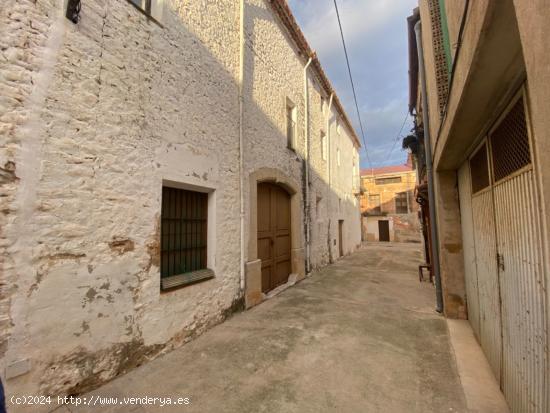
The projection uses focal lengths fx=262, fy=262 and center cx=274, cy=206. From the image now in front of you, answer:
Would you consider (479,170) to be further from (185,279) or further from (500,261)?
(185,279)

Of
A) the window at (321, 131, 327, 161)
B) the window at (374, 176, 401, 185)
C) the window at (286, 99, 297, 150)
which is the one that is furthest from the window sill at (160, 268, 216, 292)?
the window at (374, 176, 401, 185)

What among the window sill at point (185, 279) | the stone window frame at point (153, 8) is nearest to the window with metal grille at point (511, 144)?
the window sill at point (185, 279)

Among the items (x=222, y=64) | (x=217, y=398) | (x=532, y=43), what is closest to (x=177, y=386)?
(x=217, y=398)

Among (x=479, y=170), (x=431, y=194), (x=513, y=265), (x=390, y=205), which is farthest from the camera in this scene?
(x=390, y=205)

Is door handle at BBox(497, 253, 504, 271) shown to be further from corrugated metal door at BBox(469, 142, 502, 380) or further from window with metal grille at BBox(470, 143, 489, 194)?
window with metal grille at BBox(470, 143, 489, 194)

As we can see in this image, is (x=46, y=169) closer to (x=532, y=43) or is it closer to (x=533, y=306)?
(x=532, y=43)

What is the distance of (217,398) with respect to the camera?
2.35 meters

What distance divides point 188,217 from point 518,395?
3.94m

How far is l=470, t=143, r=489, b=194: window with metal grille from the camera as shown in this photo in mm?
2784

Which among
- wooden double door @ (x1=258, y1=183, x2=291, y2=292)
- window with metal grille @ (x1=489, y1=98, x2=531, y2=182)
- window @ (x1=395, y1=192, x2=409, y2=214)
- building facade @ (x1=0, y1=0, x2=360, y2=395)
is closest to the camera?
window with metal grille @ (x1=489, y1=98, x2=531, y2=182)

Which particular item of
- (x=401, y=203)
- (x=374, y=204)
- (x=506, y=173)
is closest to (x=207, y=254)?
(x=506, y=173)

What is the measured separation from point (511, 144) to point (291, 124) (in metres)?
6.02

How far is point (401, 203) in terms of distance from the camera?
25.4 metres

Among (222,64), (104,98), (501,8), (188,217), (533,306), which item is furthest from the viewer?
(222,64)
